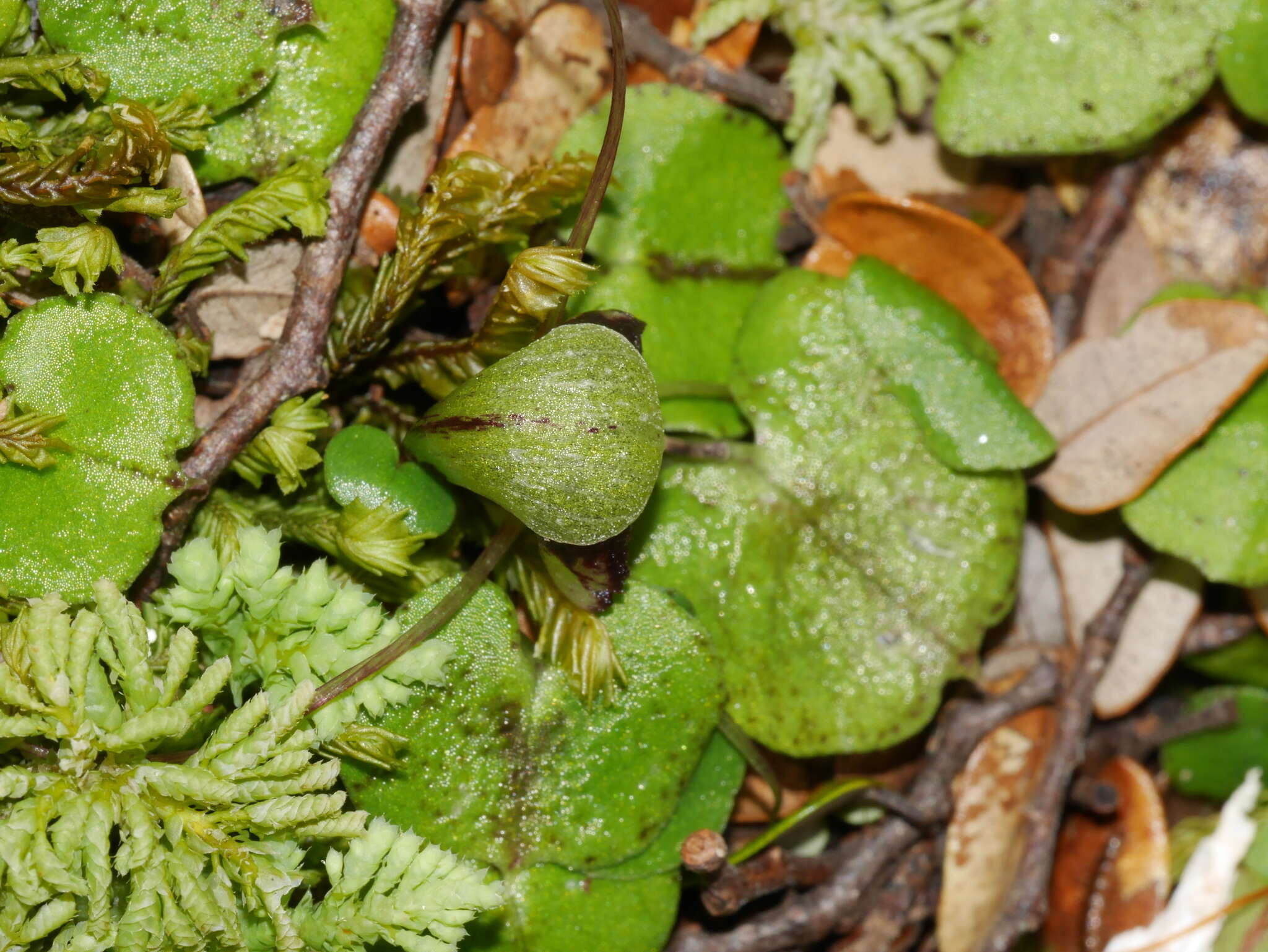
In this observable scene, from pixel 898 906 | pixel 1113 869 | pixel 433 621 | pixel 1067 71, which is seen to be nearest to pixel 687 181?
pixel 1067 71

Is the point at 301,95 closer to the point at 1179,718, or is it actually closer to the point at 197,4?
the point at 197,4

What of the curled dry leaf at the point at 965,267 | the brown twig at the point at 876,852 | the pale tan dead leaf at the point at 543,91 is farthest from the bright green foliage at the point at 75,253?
the brown twig at the point at 876,852

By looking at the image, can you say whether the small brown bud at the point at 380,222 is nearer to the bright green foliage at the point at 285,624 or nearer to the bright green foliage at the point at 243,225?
the bright green foliage at the point at 243,225

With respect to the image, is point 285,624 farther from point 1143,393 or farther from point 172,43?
point 1143,393

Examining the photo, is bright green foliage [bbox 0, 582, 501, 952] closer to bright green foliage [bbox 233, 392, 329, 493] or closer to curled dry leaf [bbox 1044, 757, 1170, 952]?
bright green foliage [bbox 233, 392, 329, 493]

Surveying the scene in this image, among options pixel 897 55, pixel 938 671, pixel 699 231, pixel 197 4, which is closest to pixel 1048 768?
pixel 938 671
